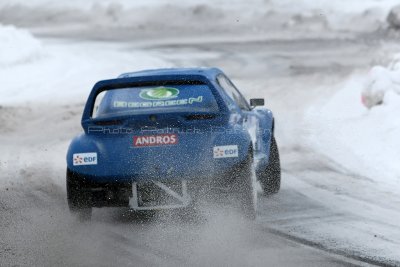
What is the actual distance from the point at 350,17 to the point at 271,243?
1232 inches

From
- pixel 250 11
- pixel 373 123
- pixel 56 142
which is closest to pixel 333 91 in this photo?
pixel 373 123

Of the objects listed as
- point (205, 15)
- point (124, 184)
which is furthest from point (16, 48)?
point (124, 184)

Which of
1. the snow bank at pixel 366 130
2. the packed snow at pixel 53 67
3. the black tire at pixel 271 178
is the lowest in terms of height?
the packed snow at pixel 53 67

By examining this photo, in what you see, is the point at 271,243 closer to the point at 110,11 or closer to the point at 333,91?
the point at 333,91

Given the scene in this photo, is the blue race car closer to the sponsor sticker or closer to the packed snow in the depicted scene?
the sponsor sticker

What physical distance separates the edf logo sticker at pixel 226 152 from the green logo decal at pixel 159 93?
95 centimetres

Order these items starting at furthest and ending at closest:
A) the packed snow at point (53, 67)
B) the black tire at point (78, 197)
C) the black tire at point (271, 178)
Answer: the packed snow at point (53, 67) < the black tire at point (271, 178) < the black tire at point (78, 197)

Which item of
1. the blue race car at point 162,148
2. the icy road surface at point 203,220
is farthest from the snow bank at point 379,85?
the blue race car at point 162,148

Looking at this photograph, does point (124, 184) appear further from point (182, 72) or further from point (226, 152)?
point (182, 72)

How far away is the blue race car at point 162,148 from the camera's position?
920 centimetres

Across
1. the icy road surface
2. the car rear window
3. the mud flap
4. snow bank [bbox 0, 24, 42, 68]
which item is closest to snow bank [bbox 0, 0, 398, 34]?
snow bank [bbox 0, 24, 42, 68]

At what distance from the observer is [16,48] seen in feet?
87.6

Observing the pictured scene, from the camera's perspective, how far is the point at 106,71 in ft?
83.0

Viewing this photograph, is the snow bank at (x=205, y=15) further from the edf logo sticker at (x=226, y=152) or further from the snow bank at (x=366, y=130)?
the edf logo sticker at (x=226, y=152)
